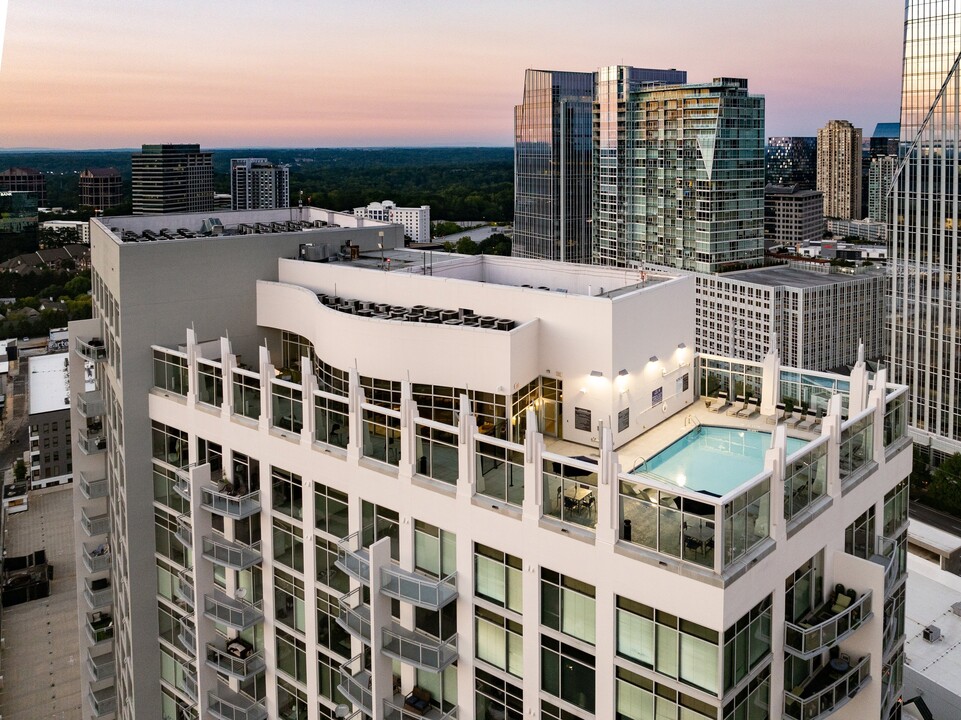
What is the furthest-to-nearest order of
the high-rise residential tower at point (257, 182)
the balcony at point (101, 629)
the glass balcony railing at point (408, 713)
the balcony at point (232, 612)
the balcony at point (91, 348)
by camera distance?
1. the high-rise residential tower at point (257, 182)
2. the balcony at point (101, 629)
3. the balcony at point (91, 348)
4. the balcony at point (232, 612)
5. the glass balcony railing at point (408, 713)

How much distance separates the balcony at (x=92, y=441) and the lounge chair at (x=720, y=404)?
21549 millimetres

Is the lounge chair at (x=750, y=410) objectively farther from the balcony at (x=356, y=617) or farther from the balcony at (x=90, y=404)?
the balcony at (x=90, y=404)

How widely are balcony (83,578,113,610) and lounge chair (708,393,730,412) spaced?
23.9 meters

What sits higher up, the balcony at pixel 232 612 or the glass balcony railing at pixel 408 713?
the balcony at pixel 232 612

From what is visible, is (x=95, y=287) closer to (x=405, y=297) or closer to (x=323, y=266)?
(x=323, y=266)

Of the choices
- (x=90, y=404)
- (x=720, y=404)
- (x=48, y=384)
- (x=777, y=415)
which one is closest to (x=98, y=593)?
(x=90, y=404)

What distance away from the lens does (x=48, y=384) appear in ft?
396

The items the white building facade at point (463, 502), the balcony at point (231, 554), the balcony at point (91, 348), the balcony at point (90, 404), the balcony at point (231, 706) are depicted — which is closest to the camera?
the white building facade at point (463, 502)

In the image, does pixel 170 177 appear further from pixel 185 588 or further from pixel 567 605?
pixel 567 605

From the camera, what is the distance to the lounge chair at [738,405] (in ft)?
86.1

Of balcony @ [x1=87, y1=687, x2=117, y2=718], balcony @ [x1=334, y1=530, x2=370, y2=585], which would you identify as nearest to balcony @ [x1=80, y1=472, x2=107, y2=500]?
balcony @ [x1=87, y1=687, x2=117, y2=718]

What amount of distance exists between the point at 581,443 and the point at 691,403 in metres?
4.48

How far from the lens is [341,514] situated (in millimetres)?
23312

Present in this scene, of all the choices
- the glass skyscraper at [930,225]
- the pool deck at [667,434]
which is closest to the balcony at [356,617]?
the pool deck at [667,434]
